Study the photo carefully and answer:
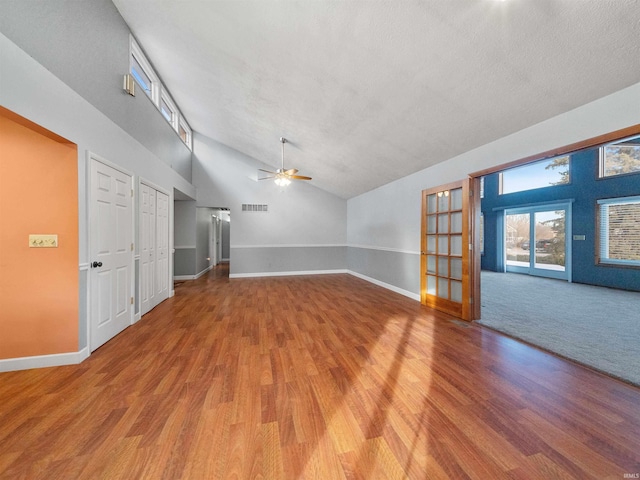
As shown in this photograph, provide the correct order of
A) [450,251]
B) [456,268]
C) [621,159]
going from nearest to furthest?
1. [456,268]
2. [450,251]
3. [621,159]

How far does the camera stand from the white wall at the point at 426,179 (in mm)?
2207

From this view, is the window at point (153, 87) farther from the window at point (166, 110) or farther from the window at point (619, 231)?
the window at point (619, 231)

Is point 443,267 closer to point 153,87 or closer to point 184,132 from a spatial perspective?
point 153,87

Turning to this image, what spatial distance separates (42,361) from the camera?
2.39 m

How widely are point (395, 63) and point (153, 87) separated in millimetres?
4411

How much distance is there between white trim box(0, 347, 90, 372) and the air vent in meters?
5.37

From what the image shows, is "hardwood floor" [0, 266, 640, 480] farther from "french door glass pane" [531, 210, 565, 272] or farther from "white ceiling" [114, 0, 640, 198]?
"french door glass pane" [531, 210, 565, 272]

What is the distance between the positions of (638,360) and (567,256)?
18.8 ft

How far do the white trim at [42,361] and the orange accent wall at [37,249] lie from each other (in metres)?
0.04

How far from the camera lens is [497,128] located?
3.02 metres

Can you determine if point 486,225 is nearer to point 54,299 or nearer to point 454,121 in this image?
point 454,121

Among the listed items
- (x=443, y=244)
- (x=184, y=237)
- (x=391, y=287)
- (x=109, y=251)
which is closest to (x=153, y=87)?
(x=109, y=251)

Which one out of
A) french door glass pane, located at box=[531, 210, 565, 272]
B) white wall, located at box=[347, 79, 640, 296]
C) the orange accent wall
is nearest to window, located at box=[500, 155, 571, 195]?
french door glass pane, located at box=[531, 210, 565, 272]

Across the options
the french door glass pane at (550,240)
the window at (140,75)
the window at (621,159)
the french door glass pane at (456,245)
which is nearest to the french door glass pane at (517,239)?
the french door glass pane at (550,240)
